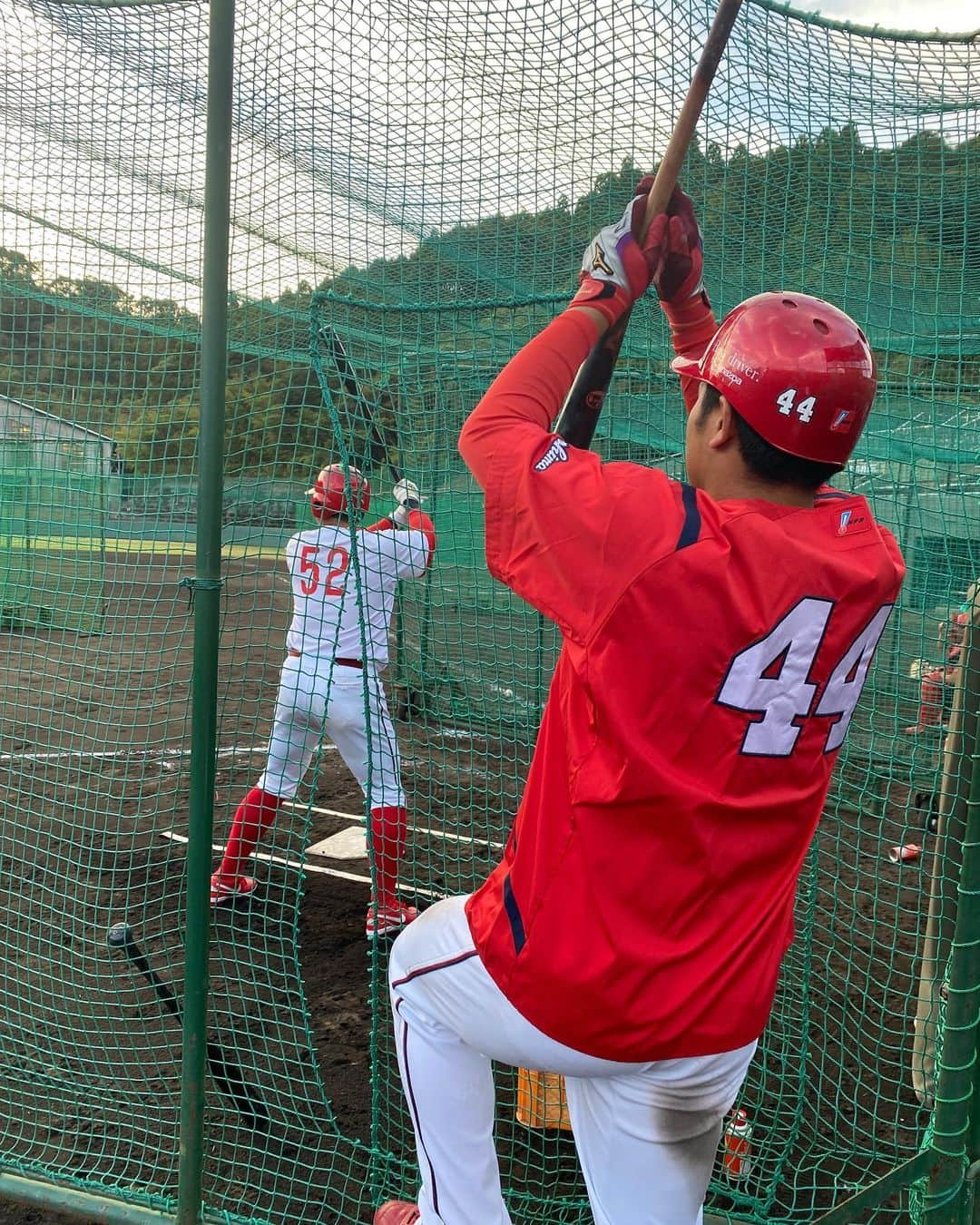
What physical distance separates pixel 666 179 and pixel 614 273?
0.76ft

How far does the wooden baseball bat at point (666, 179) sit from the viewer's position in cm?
187

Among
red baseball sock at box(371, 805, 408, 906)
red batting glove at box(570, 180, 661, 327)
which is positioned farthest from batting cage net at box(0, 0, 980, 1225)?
red batting glove at box(570, 180, 661, 327)

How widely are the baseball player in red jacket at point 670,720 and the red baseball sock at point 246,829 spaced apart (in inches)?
130

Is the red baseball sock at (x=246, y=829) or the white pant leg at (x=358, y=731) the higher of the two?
the white pant leg at (x=358, y=731)

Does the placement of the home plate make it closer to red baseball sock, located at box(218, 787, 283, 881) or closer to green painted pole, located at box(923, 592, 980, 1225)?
red baseball sock, located at box(218, 787, 283, 881)

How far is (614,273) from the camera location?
1821 millimetres

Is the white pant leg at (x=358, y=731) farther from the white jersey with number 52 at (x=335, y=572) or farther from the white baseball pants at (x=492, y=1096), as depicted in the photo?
the white baseball pants at (x=492, y=1096)

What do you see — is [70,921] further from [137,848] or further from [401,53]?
[401,53]

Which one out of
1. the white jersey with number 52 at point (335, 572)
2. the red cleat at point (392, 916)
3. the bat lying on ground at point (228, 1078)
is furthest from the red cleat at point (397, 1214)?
the white jersey with number 52 at point (335, 572)

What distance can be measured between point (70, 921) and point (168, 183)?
3.51 meters

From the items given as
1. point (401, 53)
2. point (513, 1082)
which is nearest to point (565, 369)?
point (401, 53)

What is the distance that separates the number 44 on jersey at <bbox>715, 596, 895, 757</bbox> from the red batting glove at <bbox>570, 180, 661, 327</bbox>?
69 centimetres

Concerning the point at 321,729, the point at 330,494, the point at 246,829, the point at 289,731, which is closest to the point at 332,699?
the point at 321,729

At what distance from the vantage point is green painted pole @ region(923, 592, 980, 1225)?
2.57 m
